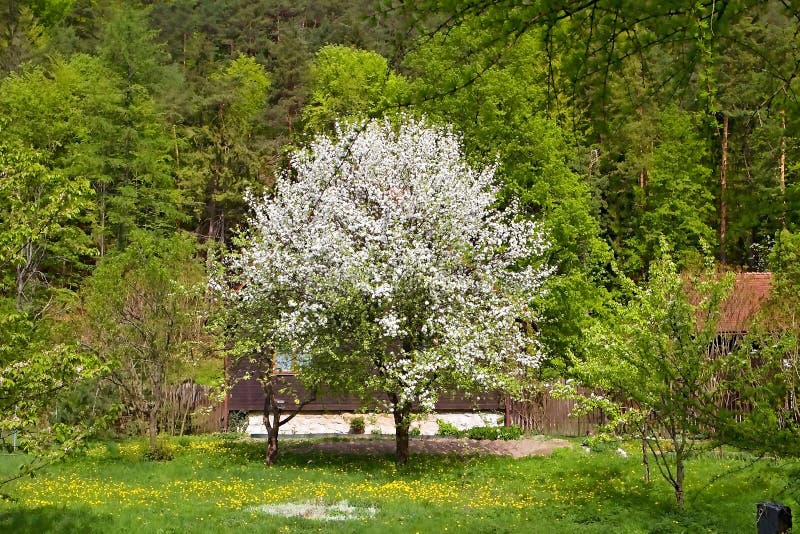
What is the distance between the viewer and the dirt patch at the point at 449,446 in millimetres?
22956

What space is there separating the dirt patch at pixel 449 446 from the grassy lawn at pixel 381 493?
39.4 inches

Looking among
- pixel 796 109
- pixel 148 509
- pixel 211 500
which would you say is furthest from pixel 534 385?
pixel 796 109

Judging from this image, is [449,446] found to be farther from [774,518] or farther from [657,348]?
[774,518]

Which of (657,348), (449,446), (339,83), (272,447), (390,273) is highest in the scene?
(339,83)

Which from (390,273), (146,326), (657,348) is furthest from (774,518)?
(146,326)

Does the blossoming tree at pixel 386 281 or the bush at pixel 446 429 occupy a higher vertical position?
the blossoming tree at pixel 386 281

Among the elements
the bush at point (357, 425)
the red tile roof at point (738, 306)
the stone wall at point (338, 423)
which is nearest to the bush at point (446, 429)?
the stone wall at point (338, 423)

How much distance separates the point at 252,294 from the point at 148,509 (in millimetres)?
8268

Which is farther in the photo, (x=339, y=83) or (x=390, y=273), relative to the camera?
(x=339, y=83)

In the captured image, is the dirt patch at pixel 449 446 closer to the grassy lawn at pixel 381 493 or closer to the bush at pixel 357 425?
the grassy lawn at pixel 381 493

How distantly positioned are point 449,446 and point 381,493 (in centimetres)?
766

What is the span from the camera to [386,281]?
19891 millimetres

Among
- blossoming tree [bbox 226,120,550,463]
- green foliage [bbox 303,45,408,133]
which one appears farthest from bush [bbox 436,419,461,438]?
green foliage [bbox 303,45,408,133]

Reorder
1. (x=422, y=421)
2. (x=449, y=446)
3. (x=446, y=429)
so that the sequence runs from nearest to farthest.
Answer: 1. (x=449, y=446)
2. (x=446, y=429)
3. (x=422, y=421)
